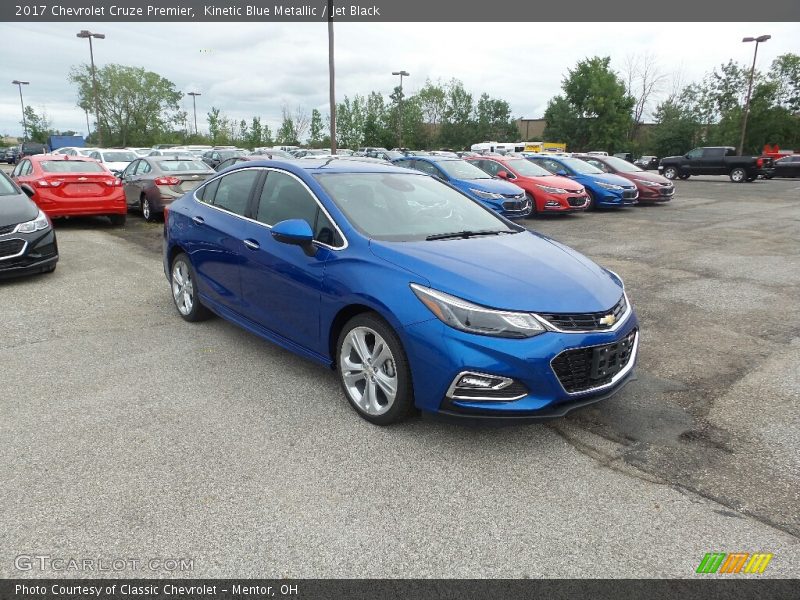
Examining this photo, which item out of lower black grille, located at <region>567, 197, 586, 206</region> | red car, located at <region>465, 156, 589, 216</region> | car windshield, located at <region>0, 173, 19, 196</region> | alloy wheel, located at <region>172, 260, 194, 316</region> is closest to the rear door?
alloy wheel, located at <region>172, 260, 194, 316</region>

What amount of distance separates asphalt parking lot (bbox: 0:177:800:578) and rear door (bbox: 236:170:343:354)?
47 centimetres

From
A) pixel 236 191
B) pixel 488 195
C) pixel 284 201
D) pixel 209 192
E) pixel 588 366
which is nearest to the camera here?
pixel 588 366

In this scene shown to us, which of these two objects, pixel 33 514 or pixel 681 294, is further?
pixel 681 294

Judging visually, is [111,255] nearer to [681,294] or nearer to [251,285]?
[251,285]

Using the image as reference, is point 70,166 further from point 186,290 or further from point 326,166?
point 326,166

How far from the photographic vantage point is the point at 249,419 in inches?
153

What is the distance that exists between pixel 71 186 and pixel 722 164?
3088 cm

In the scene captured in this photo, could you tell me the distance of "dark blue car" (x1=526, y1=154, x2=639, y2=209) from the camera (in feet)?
54.3

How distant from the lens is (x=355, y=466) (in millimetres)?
3332

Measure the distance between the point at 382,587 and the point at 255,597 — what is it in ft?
1.64

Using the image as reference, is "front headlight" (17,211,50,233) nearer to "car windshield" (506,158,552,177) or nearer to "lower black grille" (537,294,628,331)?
"lower black grille" (537,294,628,331)

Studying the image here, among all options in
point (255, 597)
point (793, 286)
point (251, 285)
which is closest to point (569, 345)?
point (255, 597)

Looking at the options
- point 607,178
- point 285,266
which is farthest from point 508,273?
point 607,178

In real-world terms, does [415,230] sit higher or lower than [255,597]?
higher
